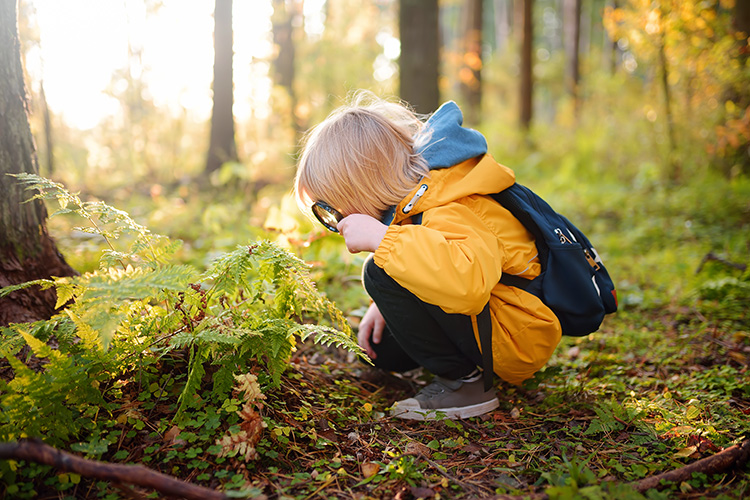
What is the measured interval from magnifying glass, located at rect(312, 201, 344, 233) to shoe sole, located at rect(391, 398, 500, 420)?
0.90 m

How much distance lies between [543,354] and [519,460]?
0.55 metres

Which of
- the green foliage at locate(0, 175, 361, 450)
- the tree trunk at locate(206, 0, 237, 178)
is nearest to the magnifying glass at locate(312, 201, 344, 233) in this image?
the green foliage at locate(0, 175, 361, 450)

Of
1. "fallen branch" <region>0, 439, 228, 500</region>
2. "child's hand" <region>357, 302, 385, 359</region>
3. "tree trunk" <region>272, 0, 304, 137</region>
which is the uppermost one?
"tree trunk" <region>272, 0, 304, 137</region>

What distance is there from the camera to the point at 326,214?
233 cm

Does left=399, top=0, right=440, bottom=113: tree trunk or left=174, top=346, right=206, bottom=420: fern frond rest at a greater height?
left=399, top=0, right=440, bottom=113: tree trunk

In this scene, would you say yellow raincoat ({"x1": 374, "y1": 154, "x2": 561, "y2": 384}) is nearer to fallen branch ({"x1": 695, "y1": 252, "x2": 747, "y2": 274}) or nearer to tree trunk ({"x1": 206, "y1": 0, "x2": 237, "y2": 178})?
fallen branch ({"x1": 695, "y1": 252, "x2": 747, "y2": 274})

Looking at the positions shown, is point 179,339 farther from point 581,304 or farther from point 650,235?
point 650,235

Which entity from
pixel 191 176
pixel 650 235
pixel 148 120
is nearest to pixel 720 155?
pixel 650 235

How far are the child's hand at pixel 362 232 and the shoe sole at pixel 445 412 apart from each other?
2.59ft

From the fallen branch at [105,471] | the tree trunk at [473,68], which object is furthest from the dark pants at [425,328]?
the tree trunk at [473,68]

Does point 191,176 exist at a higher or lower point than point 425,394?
higher

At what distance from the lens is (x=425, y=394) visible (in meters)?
2.45

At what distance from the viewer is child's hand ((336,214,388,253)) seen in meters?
2.13

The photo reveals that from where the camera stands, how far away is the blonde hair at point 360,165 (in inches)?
89.2
